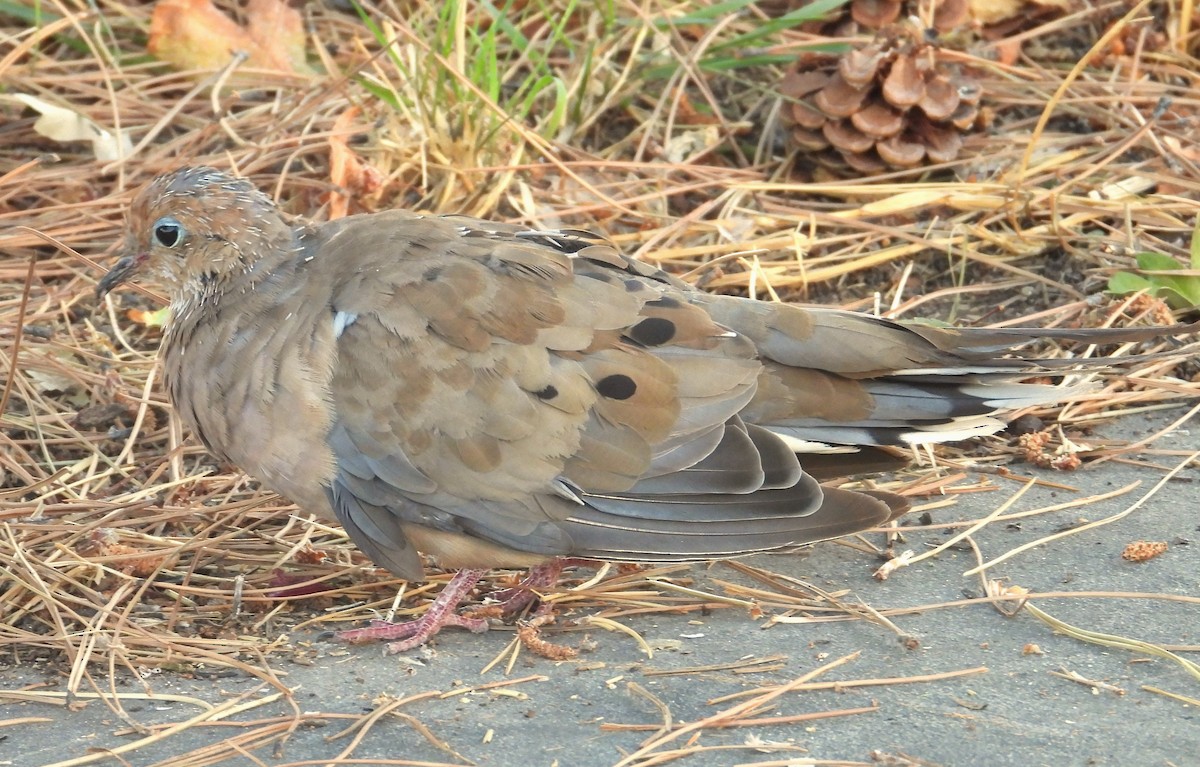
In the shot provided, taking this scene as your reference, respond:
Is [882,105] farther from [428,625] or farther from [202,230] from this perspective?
[428,625]

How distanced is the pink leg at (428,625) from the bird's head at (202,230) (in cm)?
91

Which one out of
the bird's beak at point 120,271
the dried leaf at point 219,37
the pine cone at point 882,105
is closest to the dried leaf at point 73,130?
the dried leaf at point 219,37

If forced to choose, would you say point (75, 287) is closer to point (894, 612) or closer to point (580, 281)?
point (580, 281)

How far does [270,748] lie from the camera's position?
8.55 ft

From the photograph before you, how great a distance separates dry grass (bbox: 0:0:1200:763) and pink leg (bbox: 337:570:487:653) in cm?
13

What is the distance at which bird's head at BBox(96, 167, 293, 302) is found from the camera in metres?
3.44

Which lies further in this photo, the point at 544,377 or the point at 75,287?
the point at 75,287

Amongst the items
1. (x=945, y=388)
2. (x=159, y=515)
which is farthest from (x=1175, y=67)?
(x=159, y=515)

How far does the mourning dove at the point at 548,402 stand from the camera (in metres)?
3.05

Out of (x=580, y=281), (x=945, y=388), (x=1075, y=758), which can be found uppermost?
(x=580, y=281)

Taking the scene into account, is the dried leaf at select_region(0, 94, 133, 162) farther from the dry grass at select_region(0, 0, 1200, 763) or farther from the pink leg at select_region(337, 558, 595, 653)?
the pink leg at select_region(337, 558, 595, 653)

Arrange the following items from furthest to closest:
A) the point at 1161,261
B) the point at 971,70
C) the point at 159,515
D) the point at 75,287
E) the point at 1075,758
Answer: the point at 971,70 → the point at 75,287 → the point at 1161,261 → the point at 159,515 → the point at 1075,758

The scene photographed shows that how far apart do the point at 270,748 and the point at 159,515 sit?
3.44ft

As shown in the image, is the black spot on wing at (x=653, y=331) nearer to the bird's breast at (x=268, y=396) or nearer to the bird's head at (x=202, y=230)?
the bird's breast at (x=268, y=396)
